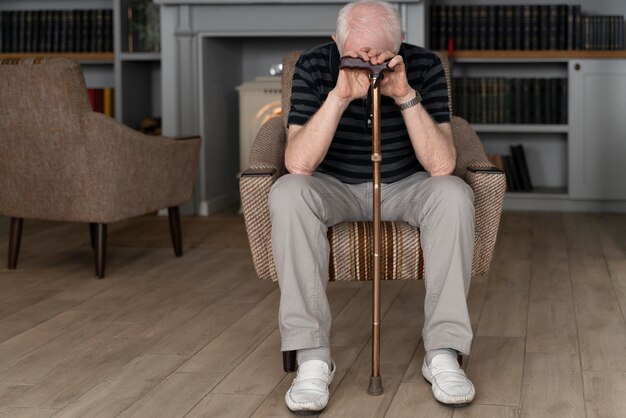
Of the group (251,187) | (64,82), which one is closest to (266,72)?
(64,82)

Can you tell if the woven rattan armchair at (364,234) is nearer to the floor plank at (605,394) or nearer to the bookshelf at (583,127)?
the floor plank at (605,394)

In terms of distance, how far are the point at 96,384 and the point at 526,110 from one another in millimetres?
3568

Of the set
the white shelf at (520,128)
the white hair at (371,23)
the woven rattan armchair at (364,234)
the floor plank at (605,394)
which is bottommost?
the floor plank at (605,394)

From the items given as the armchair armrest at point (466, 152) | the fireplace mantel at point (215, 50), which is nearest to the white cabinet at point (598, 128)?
the fireplace mantel at point (215, 50)

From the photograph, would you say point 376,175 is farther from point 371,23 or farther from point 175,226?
point 175,226

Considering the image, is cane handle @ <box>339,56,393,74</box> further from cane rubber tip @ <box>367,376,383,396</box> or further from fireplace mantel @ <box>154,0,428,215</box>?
fireplace mantel @ <box>154,0,428,215</box>

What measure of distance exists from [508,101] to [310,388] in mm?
3517

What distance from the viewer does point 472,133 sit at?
288 cm

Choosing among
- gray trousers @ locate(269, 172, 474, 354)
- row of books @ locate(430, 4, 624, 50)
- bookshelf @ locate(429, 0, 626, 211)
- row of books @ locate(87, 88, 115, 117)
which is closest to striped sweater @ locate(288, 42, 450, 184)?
gray trousers @ locate(269, 172, 474, 354)

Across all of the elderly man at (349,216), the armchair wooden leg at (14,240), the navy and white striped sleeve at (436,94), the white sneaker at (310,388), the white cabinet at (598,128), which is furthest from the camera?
the white cabinet at (598,128)

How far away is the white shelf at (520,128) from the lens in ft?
17.4

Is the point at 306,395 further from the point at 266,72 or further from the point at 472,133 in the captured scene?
the point at 266,72

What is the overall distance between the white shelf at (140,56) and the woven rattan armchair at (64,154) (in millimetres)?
1729

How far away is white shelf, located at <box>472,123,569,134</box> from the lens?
532 centimetres
